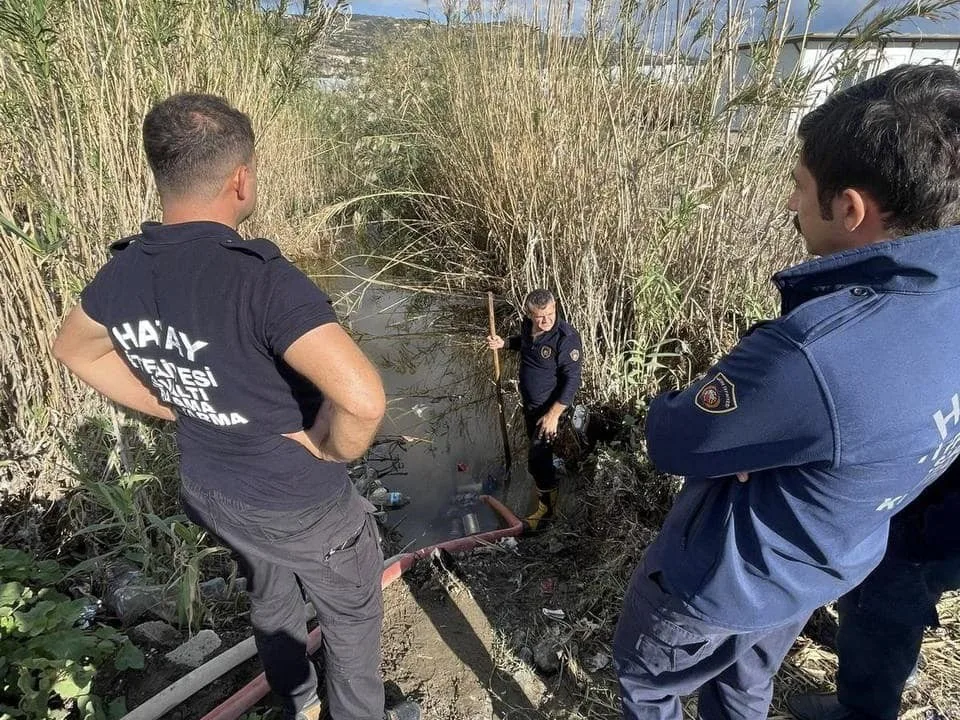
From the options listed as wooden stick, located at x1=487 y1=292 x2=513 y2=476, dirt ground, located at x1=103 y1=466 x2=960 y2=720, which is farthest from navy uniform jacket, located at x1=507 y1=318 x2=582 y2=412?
dirt ground, located at x1=103 y1=466 x2=960 y2=720

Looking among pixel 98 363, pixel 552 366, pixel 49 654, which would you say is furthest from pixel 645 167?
pixel 49 654

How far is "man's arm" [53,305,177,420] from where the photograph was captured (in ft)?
4.73

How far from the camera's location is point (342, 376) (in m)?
1.20

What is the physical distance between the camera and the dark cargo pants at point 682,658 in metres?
1.30

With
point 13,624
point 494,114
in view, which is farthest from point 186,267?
point 494,114

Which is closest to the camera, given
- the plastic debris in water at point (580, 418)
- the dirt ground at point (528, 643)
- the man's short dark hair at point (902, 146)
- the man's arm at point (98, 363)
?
the man's short dark hair at point (902, 146)

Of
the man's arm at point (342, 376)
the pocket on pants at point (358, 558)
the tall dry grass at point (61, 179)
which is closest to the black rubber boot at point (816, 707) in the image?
the pocket on pants at point (358, 558)

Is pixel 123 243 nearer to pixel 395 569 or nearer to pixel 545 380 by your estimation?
pixel 395 569

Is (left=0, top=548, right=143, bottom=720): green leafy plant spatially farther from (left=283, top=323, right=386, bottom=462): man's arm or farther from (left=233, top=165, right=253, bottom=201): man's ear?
(left=233, top=165, right=253, bottom=201): man's ear

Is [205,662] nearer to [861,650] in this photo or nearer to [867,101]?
[861,650]

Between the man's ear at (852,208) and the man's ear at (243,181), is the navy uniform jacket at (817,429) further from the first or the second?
the man's ear at (243,181)

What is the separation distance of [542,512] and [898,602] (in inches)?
67.9

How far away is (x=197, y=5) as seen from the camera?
10.8 ft

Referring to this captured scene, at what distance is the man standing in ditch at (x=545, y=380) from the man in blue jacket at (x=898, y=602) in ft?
5.03
